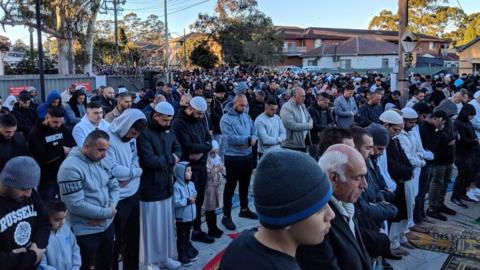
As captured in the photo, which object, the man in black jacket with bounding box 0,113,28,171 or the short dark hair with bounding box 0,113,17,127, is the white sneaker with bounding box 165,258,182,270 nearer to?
the man in black jacket with bounding box 0,113,28,171

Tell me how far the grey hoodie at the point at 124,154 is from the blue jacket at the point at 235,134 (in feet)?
6.28

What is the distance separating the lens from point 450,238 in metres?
6.01

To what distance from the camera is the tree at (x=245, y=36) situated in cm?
4256

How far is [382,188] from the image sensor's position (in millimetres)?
4250

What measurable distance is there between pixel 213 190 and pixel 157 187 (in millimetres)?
1253

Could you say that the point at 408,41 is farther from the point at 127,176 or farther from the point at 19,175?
the point at 19,175

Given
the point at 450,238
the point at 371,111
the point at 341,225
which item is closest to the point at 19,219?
the point at 341,225

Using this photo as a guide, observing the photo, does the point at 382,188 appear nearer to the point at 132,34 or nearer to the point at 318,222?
the point at 318,222

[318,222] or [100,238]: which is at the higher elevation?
[318,222]

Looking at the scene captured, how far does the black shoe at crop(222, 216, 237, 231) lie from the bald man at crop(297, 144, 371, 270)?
3499 mm

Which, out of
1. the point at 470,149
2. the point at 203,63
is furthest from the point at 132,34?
the point at 470,149

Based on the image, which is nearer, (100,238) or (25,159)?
(25,159)

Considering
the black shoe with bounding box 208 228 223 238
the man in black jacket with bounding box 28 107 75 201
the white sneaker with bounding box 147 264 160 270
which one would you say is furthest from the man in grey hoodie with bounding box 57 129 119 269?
the black shoe with bounding box 208 228 223 238

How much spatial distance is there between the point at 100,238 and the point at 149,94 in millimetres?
6190
